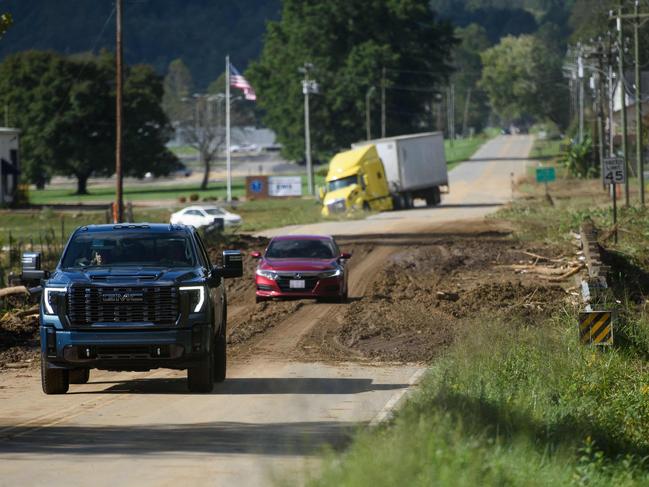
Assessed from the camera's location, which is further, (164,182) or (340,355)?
(164,182)

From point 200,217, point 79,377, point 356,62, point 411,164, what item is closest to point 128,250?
point 79,377

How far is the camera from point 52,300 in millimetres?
17250

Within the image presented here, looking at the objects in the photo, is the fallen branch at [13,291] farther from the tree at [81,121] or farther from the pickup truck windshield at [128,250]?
the tree at [81,121]

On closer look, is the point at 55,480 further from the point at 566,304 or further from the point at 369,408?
the point at 566,304

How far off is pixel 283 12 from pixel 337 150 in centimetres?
1678

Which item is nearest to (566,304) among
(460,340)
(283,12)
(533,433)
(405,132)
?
(460,340)

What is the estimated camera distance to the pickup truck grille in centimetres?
1709

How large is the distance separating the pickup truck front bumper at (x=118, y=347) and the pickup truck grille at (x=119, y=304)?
16cm

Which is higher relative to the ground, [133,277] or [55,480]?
[133,277]

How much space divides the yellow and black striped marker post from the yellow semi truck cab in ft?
169

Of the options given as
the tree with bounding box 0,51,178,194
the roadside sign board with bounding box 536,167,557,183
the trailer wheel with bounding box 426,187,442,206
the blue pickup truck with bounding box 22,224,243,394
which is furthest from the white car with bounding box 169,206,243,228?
Result: the tree with bounding box 0,51,178,194

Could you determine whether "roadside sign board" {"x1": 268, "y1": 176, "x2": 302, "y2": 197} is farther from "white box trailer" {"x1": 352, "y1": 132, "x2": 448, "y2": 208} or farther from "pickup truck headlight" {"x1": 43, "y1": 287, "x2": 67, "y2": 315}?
"pickup truck headlight" {"x1": 43, "y1": 287, "x2": 67, "y2": 315}

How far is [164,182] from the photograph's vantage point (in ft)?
554

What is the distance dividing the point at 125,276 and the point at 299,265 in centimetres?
1370
